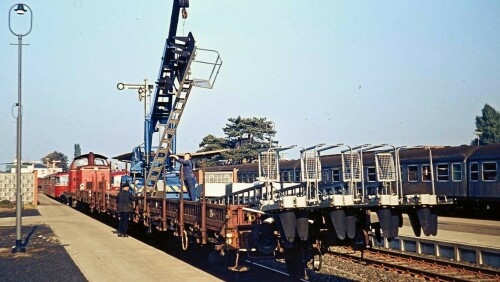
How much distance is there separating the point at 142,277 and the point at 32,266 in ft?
10.5

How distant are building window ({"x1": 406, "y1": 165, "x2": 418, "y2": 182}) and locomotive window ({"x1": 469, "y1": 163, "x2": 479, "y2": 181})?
9.09ft

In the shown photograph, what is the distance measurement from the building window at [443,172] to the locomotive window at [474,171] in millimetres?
1317

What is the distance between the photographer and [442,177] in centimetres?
2619

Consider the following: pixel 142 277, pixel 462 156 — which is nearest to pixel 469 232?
pixel 462 156

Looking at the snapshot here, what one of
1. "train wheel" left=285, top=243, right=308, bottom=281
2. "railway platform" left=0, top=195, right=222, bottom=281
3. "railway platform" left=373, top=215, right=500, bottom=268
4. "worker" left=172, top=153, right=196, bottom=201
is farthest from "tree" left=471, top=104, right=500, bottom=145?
"train wheel" left=285, top=243, right=308, bottom=281

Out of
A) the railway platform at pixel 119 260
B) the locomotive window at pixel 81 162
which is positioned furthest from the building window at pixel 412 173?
the locomotive window at pixel 81 162

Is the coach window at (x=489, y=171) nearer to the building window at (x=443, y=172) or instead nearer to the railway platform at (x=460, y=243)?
the building window at (x=443, y=172)

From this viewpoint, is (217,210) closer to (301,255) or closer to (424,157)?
(301,255)

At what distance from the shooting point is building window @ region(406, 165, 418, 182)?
26.9 m

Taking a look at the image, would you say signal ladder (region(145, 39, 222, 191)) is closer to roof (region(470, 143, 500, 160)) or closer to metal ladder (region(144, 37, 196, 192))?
metal ladder (region(144, 37, 196, 192))

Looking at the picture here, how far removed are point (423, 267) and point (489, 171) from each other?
11.7m

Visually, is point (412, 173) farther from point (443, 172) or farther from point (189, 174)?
point (189, 174)

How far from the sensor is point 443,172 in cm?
2622

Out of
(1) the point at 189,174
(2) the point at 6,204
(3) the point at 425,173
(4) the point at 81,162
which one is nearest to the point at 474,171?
(3) the point at 425,173
